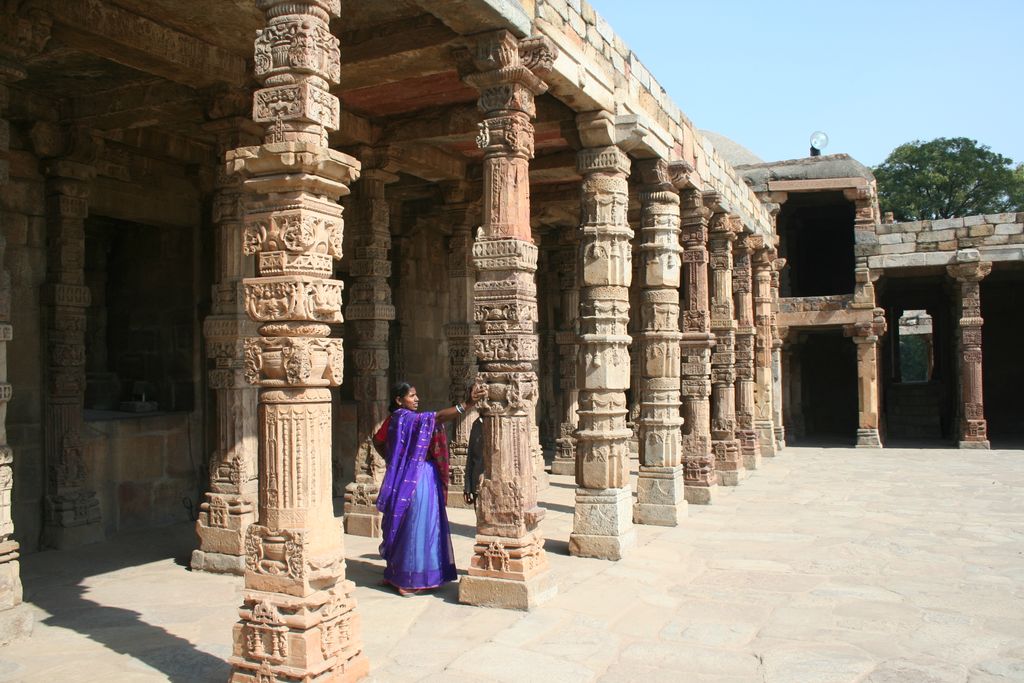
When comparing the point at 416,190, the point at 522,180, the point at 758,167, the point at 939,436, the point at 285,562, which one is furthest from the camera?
the point at 939,436

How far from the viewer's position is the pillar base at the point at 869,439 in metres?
19.8

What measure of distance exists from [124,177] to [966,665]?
29.2 ft

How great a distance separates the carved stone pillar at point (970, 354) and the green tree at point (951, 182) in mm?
17926

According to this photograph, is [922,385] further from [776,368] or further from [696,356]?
[696,356]

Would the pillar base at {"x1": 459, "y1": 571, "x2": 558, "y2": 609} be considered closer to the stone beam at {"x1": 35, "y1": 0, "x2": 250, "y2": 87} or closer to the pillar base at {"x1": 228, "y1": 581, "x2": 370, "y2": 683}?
the pillar base at {"x1": 228, "y1": 581, "x2": 370, "y2": 683}

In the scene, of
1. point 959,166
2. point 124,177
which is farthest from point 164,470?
point 959,166

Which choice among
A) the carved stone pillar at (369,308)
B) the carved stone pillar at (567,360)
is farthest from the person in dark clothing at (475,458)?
the carved stone pillar at (567,360)

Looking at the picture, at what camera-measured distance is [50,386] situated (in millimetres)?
8352

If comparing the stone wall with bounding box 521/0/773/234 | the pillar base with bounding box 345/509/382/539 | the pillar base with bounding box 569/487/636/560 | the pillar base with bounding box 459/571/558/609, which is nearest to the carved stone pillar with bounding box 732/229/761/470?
the stone wall with bounding box 521/0/773/234

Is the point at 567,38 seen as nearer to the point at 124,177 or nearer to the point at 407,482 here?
the point at 407,482

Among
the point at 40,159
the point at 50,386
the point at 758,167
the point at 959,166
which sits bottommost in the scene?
the point at 50,386

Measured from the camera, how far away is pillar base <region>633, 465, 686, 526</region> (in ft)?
31.7

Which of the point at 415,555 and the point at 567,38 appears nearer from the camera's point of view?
the point at 415,555

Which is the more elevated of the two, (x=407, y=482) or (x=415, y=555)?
(x=407, y=482)
